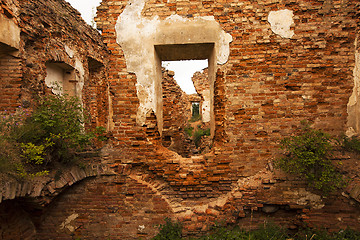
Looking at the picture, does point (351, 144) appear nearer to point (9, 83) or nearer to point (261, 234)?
point (261, 234)

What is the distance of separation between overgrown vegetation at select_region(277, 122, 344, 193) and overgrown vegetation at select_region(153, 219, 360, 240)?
707mm

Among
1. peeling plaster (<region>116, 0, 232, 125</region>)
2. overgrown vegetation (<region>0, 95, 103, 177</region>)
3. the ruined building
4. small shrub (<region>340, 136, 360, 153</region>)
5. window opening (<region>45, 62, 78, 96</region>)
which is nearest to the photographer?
overgrown vegetation (<region>0, 95, 103, 177</region>)

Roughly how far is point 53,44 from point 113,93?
2616 mm

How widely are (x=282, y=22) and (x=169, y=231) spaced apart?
4162 mm

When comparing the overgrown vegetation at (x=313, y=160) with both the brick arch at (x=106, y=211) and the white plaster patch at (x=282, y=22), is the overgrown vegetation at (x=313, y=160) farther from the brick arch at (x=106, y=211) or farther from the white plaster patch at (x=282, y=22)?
the brick arch at (x=106, y=211)

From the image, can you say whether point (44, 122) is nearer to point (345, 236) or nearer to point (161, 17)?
point (161, 17)

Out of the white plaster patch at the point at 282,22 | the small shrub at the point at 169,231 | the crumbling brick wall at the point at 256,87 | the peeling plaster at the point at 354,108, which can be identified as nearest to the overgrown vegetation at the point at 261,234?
the small shrub at the point at 169,231

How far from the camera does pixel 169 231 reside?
11.0 ft

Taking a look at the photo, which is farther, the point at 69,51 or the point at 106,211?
the point at 69,51

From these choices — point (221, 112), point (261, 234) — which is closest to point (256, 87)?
point (221, 112)

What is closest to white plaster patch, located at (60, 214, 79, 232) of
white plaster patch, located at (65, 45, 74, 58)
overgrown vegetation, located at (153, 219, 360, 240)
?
overgrown vegetation, located at (153, 219, 360, 240)

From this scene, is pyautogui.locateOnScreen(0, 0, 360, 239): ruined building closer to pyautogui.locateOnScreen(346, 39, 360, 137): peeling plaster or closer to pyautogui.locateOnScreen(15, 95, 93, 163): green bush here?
pyautogui.locateOnScreen(346, 39, 360, 137): peeling plaster

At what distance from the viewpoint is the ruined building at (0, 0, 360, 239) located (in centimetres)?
338

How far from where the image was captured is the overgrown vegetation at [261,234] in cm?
312
